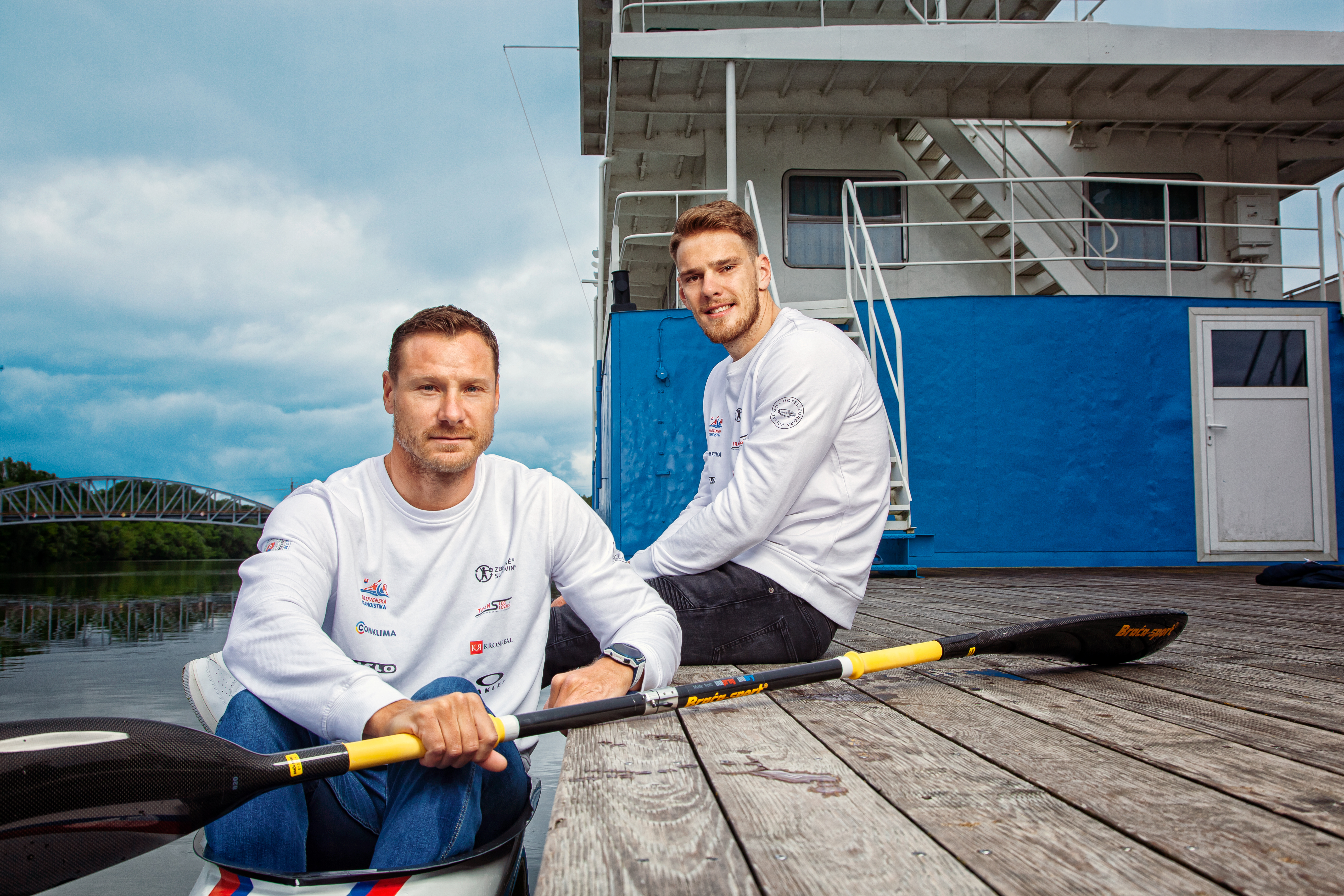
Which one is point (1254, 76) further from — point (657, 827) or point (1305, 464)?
point (657, 827)

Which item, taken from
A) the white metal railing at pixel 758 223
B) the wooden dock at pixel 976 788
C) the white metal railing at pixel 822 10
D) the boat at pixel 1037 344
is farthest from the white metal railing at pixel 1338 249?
the wooden dock at pixel 976 788

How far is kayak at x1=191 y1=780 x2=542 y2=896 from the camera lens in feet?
4.30

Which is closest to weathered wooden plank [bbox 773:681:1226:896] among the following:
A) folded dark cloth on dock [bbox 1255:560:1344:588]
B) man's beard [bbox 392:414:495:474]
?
man's beard [bbox 392:414:495:474]

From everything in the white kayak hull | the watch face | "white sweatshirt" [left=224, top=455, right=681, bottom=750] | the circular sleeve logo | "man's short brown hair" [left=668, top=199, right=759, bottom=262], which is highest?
"man's short brown hair" [left=668, top=199, right=759, bottom=262]

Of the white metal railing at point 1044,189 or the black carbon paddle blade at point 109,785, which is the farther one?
Answer: the white metal railing at point 1044,189

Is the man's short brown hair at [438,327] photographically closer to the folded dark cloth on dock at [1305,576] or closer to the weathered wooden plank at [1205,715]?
the weathered wooden plank at [1205,715]

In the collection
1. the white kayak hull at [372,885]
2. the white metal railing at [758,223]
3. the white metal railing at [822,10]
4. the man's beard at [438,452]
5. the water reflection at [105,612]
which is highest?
the white metal railing at [822,10]

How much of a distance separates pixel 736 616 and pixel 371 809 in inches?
50.9

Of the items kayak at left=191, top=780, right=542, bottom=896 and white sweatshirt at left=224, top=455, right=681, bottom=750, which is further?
white sweatshirt at left=224, top=455, right=681, bottom=750

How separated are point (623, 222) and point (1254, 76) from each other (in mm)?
7690

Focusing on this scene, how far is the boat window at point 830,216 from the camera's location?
962cm

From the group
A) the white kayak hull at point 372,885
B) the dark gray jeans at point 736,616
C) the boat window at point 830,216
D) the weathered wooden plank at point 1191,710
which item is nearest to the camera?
the white kayak hull at point 372,885

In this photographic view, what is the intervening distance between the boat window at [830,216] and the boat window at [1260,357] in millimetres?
3240

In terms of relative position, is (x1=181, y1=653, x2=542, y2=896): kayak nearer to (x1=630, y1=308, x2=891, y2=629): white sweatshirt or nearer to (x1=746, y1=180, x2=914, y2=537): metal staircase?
(x1=630, y1=308, x2=891, y2=629): white sweatshirt
